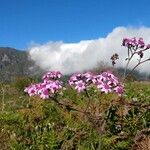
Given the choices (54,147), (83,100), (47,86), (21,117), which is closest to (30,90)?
(47,86)

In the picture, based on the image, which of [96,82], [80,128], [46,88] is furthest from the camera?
[80,128]

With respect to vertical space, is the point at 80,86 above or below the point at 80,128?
above

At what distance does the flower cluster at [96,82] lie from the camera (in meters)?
8.57

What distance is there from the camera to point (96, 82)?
Answer: 8703mm

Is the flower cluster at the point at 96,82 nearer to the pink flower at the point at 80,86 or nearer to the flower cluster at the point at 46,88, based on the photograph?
the pink flower at the point at 80,86

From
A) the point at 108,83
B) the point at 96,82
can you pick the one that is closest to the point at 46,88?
the point at 96,82

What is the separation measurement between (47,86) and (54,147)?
67.8 inches

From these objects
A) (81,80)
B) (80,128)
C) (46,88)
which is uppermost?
(81,80)

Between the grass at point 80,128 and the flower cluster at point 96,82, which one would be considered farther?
the grass at point 80,128

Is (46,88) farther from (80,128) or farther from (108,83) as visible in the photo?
(80,128)

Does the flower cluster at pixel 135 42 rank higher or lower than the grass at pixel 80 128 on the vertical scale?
higher

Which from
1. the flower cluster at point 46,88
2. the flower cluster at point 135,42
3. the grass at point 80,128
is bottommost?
the grass at point 80,128

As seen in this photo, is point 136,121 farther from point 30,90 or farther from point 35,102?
point 35,102

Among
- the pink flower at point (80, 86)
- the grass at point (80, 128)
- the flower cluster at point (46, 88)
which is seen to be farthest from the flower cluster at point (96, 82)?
the grass at point (80, 128)
